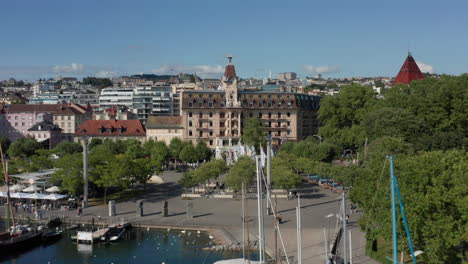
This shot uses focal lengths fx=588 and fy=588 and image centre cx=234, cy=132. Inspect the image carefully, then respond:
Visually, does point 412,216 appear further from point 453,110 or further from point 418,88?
point 418,88

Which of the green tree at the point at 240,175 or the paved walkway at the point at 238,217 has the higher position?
the green tree at the point at 240,175

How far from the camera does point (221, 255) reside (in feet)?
148

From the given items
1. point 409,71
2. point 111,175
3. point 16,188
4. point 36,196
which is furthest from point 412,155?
point 409,71

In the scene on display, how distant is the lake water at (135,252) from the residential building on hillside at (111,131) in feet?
212

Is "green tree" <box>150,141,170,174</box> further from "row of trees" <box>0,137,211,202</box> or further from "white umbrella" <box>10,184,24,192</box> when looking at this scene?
"white umbrella" <box>10,184,24,192</box>

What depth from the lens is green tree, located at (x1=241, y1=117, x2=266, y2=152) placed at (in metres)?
100

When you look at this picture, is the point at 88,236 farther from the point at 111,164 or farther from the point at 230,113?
the point at 230,113

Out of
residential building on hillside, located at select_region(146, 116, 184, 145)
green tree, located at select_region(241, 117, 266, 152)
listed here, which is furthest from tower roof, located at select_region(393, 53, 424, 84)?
residential building on hillside, located at select_region(146, 116, 184, 145)

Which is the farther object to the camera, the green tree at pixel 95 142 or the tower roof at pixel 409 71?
the tower roof at pixel 409 71

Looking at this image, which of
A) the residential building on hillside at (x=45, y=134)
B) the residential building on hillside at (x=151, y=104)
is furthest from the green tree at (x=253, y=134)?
the residential building on hillside at (x=151, y=104)

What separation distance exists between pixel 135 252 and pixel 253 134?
184 ft

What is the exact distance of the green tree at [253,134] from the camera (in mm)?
100438

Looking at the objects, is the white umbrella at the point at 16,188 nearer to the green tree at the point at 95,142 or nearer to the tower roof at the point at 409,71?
the green tree at the point at 95,142

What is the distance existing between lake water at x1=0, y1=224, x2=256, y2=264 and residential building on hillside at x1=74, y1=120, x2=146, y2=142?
64.7 m
